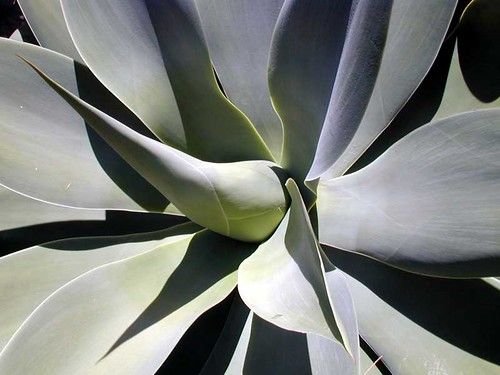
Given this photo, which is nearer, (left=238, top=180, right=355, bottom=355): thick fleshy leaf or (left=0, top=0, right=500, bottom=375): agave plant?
(left=238, top=180, right=355, bottom=355): thick fleshy leaf

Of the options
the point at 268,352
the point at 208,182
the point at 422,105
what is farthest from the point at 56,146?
the point at 422,105

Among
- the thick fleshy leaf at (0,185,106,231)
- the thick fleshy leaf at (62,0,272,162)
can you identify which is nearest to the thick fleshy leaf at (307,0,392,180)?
the thick fleshy leaf at (62,0,272,162)

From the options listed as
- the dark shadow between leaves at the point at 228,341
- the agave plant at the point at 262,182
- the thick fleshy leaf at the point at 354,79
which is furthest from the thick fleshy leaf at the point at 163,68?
the dark shadow between leaves at the point at 228,341

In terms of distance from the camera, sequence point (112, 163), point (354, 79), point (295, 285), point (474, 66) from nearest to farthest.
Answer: point (295, 285) → point (354, 79) → point (474, 66) → point (112, 163)

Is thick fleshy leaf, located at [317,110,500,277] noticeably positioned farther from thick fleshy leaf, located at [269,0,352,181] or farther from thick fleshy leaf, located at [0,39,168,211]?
thick fleshy leaf, located at [0,39,168,211]

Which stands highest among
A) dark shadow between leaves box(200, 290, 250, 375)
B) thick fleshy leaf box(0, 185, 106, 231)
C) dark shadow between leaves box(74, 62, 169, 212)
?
dark shadow between leaves box(74, 62, 169, 212)

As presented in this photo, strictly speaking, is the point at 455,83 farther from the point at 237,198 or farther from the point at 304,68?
the point at 237,198
